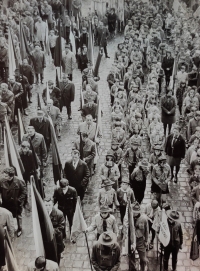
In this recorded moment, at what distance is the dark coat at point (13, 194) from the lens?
8555 mm

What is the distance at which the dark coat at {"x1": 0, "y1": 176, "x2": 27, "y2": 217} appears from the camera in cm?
855

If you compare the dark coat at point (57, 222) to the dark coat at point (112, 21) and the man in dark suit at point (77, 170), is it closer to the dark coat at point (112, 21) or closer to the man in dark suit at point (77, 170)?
the man in dark suit at point (77, 170)

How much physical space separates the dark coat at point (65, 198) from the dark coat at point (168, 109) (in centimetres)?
492

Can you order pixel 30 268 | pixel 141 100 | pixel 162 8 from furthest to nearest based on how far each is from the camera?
pixel 162 8
pixel 141 100
pixel 30 268

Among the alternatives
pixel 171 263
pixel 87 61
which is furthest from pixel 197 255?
pixel 87 61

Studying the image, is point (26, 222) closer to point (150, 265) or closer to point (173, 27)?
point (150, 265)

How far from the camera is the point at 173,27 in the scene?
2272 cm

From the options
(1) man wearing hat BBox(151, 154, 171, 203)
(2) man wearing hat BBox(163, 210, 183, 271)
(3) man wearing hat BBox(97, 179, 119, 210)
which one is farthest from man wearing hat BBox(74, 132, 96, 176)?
(2) man wearing hat BBox(163, 210, 183, 271)

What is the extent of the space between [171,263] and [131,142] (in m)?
2.98

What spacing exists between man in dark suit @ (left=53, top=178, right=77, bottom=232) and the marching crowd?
0.02m

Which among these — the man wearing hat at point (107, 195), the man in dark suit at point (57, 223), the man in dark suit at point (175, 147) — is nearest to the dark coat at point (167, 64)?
the man in dark suit at point (175, 147)

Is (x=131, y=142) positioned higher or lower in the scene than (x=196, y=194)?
higher

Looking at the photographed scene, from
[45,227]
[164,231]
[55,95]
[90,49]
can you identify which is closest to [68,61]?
[90,49]

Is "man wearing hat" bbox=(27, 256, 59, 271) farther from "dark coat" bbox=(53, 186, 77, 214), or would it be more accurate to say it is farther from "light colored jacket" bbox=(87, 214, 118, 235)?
"dark coat" bbox=(53, 186, 77, 214)
